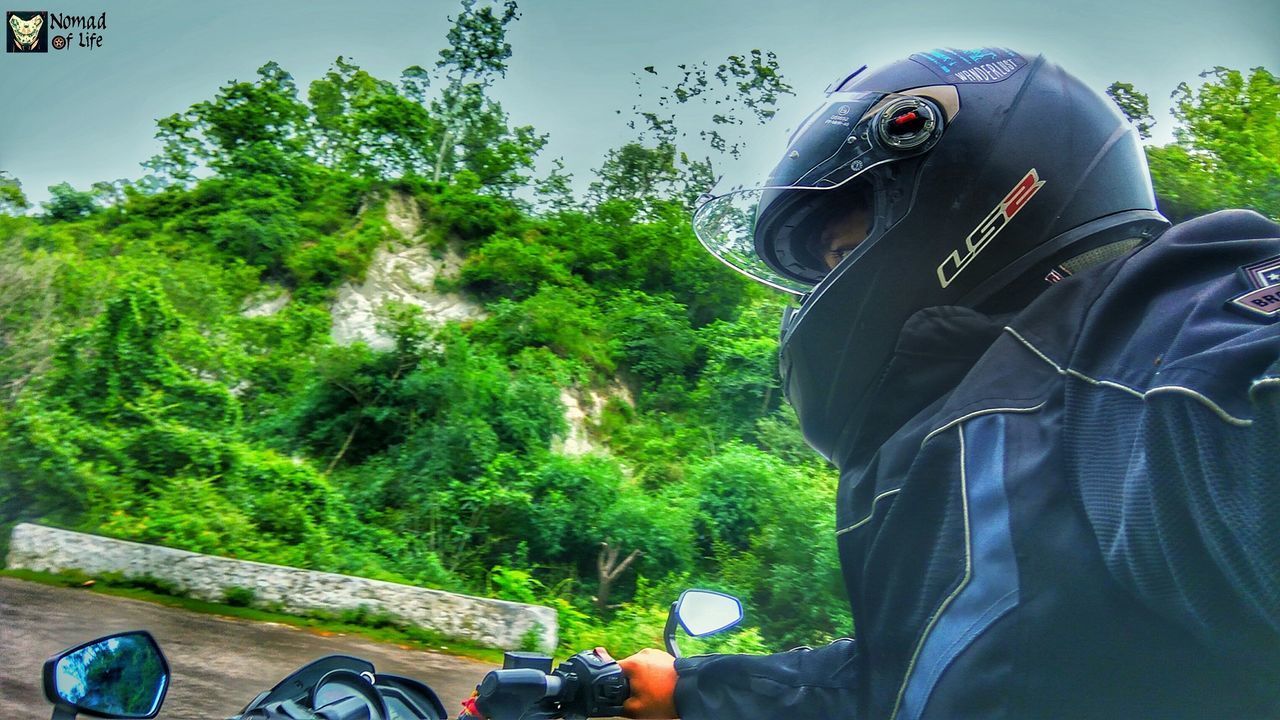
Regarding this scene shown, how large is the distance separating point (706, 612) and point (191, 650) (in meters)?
2.92

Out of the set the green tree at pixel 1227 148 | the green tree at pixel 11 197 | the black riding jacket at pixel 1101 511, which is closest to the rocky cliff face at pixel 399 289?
the green tree at pixel 11 197

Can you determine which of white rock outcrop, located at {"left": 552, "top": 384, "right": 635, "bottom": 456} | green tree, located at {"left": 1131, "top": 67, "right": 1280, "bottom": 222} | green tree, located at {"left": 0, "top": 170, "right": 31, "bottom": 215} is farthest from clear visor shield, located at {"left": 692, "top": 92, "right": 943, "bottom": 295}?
white rock outcrop, located at {"left": 552, "top": 384, "right": 635, "bottom": 456}

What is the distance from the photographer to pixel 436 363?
872 cm

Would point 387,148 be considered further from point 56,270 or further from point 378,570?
point 378,570

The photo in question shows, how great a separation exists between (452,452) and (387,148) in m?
2.79

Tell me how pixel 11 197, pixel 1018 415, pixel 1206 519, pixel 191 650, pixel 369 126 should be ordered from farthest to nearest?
pixel 369 126 → pixel 11 197 → pixel 191 650 → pixel 1018 415 → pixel 1206 519

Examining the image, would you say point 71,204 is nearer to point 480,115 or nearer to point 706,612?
point 480,115

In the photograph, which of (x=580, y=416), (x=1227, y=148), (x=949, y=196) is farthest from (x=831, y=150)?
(x=580, y=416)

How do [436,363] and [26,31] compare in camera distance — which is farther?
[436,363]

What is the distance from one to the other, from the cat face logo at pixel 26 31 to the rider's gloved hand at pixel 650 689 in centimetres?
464

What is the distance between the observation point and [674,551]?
4762 millimetres

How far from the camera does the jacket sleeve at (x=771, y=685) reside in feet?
4.41

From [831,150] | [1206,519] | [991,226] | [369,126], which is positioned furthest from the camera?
[369,126]

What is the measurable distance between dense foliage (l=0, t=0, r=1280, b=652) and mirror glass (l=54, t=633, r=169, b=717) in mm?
1403
